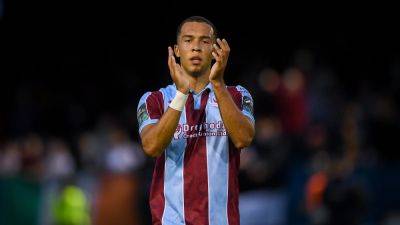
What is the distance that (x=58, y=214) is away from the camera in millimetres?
16562

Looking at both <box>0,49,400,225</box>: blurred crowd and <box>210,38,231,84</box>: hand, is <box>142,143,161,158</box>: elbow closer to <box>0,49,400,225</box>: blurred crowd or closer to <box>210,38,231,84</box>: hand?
<box>210,38,231,84</box>: hand

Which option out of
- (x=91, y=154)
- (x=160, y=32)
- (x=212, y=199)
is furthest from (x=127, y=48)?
(x=212, y=199)

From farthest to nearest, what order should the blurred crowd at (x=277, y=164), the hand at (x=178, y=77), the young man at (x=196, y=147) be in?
1. the blurred crowd at (x=277, y=164)
2. the young man at (x=196, y=147)
3. the hand at (x=178, y=77)

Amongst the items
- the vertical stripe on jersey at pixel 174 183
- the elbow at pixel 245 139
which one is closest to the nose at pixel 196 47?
the vertical stripe on jersey at pixel 174 183

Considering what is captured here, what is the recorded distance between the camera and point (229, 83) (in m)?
18.5

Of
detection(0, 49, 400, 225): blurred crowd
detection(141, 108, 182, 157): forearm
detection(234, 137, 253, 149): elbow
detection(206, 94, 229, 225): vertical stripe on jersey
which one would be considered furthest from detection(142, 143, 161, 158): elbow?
detection(0, 49, 400, 225): blurred crowd

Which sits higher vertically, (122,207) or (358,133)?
(358,133)

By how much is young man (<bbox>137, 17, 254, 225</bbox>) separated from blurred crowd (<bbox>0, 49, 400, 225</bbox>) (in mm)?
6350

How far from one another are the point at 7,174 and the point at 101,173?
1622 millimetres

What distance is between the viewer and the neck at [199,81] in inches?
292

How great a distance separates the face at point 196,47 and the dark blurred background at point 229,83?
6.47 m

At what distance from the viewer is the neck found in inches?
292

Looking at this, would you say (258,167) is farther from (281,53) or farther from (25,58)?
(25,58)

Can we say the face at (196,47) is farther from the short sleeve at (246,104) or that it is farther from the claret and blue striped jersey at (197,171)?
the short sleeve at (246,104)
